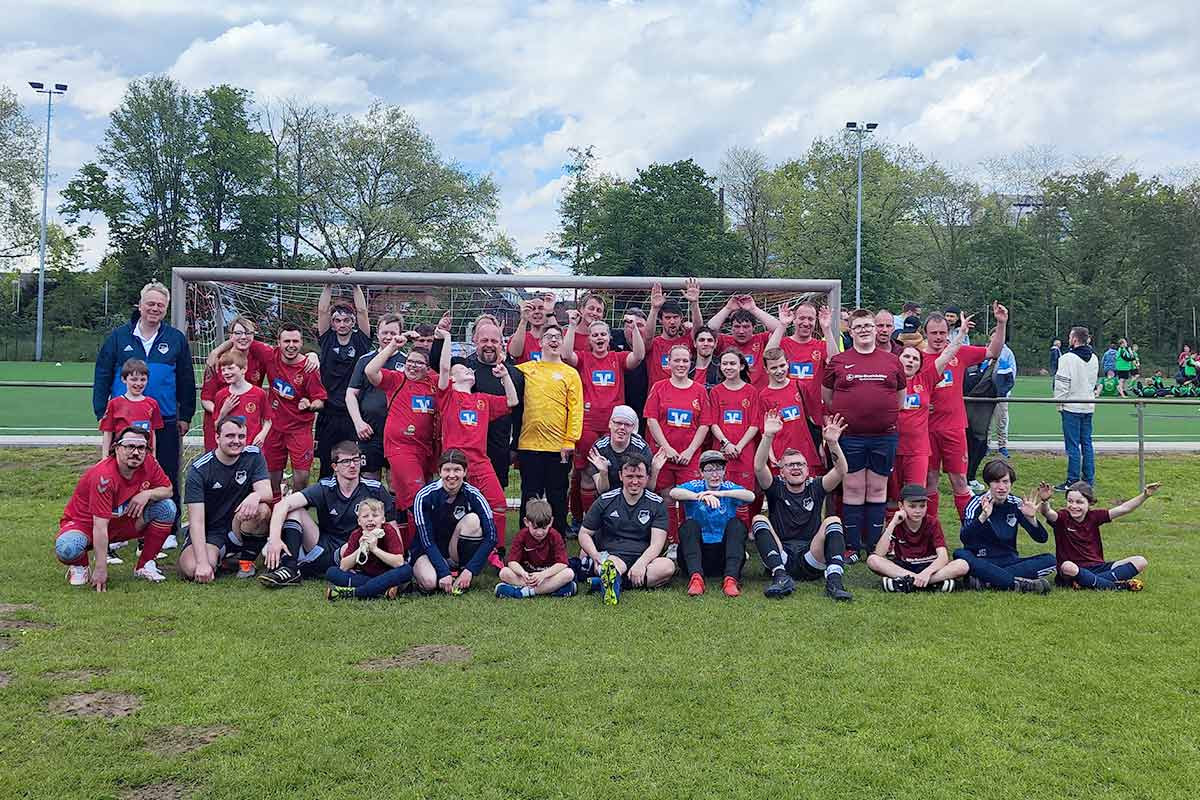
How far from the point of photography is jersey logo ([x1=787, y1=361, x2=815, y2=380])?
24.1 ft

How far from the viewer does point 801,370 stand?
7375 mm

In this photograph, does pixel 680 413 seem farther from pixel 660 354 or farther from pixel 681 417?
pixel 660 354

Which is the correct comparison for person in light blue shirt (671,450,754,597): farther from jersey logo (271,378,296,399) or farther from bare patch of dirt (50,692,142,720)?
bare patch of dirt (50,692,142,720)

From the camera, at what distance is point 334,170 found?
47.2 metres

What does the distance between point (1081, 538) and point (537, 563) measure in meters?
3.82

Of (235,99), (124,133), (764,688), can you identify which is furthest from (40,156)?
(764,688)

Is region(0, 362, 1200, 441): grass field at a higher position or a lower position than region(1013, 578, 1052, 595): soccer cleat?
higher

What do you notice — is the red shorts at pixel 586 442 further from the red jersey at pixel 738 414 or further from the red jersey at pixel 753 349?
the red jersey at pixel 753 349

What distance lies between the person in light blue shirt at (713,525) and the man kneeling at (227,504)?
10.1 ft

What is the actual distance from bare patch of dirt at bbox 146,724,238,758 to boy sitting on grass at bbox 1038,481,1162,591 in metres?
5.16

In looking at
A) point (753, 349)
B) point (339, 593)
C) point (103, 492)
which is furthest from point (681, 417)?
point (103, 492)

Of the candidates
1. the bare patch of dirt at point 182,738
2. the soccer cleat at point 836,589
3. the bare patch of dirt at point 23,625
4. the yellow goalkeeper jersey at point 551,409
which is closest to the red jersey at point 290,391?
the yellow goalkeeper jersey at point 551,409

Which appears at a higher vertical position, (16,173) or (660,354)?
(16,173)

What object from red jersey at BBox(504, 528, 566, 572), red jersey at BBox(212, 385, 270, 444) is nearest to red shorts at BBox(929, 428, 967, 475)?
red jersey at BBox(504, 528, 566, 572)
